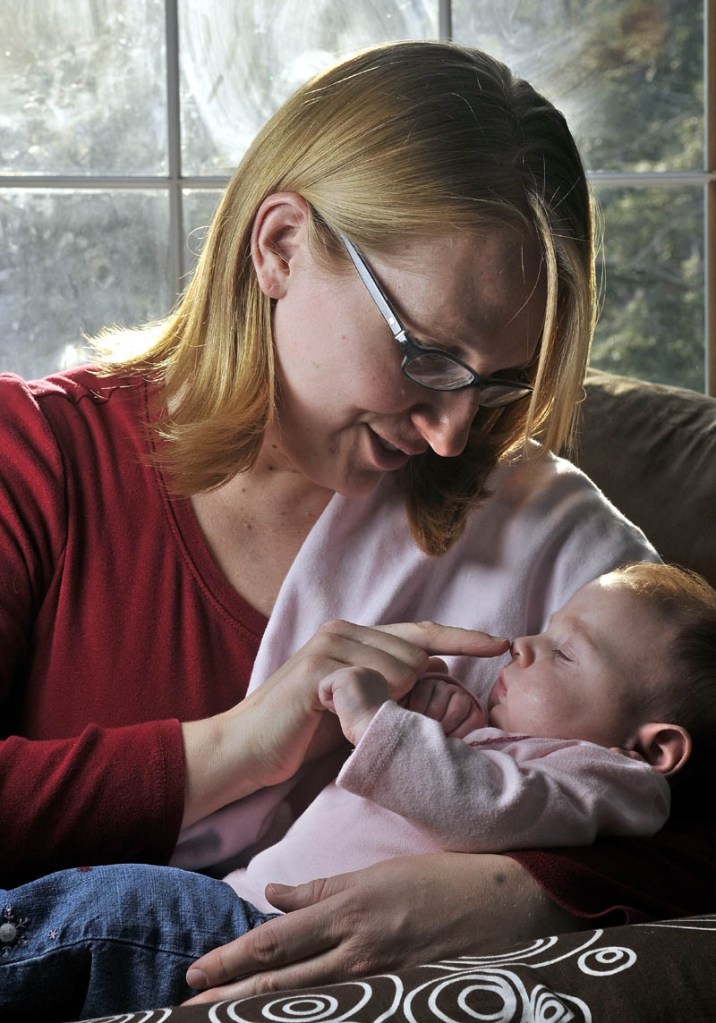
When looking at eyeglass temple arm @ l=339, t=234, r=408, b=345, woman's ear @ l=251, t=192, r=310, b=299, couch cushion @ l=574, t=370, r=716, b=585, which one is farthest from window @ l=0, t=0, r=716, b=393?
eyeglass temple arm @ l=339, t=234, r=408, b=345

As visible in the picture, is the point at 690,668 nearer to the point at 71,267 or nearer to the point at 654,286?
the point at 654,286

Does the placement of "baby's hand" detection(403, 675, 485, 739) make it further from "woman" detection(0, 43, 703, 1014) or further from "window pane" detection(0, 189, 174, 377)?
"window pane" detection(0, 189, 174, 377)

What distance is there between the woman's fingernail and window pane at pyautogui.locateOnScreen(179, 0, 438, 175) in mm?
2029

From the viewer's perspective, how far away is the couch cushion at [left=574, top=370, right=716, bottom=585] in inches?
75.6

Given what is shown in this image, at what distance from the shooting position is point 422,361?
55.0 inches

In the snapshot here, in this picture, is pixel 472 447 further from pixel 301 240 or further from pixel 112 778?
pixel 112 778

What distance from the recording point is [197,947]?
129 cm

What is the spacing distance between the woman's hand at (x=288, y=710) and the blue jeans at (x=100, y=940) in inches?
5.8

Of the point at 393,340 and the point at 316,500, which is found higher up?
the point at 393,340

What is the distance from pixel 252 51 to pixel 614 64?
862 millimetres

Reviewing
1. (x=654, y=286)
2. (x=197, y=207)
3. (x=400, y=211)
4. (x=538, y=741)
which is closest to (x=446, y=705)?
(x=538, y=741)

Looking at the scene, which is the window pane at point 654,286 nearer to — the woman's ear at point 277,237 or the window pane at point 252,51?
the window pane at point 252,51

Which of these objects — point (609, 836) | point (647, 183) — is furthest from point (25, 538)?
point (647, 183)

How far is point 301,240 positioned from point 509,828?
72cm
